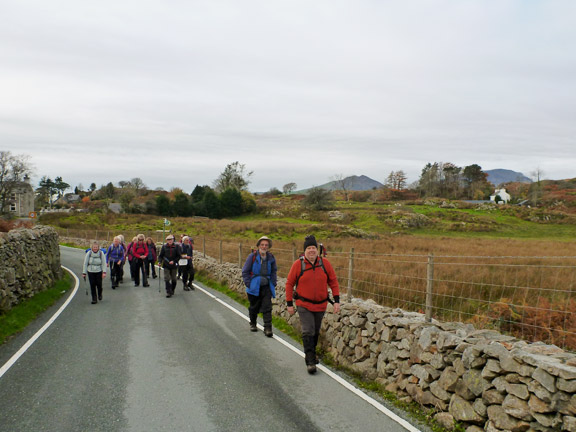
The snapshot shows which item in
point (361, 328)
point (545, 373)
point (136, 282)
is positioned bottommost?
point (136, 282)

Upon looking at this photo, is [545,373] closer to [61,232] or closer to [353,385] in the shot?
[353,385]

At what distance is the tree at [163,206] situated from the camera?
68606mm

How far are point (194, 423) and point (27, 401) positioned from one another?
226 cm

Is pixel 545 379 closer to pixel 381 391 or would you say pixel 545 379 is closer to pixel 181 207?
pixel 381 391

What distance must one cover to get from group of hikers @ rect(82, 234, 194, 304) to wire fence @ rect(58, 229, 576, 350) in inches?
128

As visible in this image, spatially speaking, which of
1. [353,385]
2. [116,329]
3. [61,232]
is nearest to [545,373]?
[353,385]

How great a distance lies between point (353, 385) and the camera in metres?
5.88

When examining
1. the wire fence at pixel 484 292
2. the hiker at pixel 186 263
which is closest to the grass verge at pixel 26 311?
the hiker at pixel 186 263

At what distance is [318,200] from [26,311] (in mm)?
64437

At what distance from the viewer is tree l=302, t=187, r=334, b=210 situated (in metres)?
72.2

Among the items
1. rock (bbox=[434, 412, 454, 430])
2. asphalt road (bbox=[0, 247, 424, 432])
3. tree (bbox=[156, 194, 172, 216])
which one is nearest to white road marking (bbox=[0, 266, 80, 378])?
asphalt road (bbox=[0, 247, 424, 432])

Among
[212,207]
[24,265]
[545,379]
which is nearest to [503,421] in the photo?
[545,379]

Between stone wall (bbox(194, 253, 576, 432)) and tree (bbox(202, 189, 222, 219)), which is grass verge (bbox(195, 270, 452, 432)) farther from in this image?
tree (bbox(202, 189, 222, 219))

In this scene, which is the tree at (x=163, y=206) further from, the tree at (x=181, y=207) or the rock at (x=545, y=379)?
the rock at (x=545, y=379)
